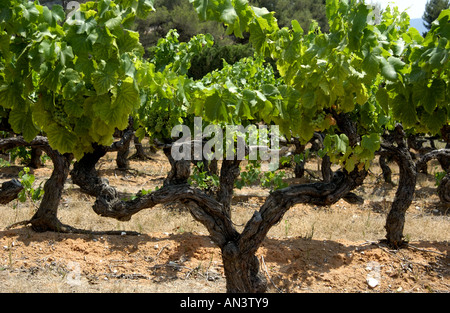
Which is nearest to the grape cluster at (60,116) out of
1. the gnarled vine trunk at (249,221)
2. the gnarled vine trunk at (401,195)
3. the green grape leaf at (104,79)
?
the green grape leaf at (104,79)

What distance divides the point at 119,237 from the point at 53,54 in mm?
3732

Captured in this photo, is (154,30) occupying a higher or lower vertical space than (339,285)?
higher

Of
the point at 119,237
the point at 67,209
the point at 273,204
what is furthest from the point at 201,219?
the point at 67,209

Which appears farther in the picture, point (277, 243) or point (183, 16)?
point (183, 16)

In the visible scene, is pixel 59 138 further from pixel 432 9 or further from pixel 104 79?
pixel 432 9

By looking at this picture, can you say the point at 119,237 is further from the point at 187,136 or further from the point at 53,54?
the point at 53,54

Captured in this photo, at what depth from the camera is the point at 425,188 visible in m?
10.4
